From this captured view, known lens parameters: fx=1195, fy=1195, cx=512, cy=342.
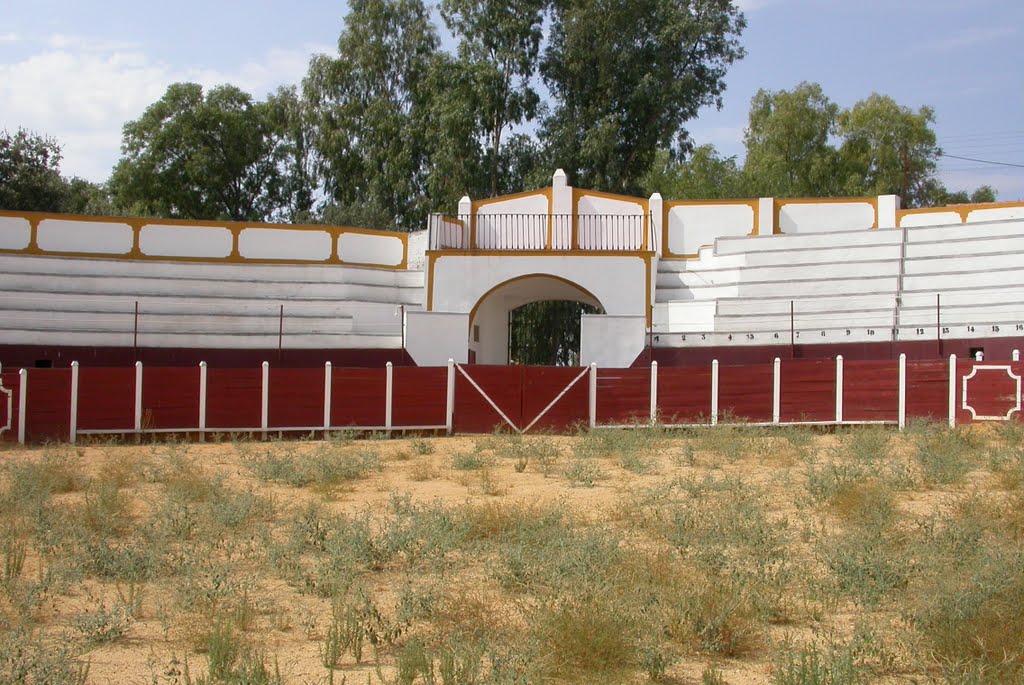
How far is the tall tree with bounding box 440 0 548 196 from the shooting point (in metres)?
40.2

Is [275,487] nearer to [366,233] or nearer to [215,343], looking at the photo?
[215,343]

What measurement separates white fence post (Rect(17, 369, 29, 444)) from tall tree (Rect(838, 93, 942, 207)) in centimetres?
4195

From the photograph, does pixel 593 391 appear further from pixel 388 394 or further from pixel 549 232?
pixel 549 232

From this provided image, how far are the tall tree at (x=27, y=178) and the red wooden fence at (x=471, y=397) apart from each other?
18589 mm

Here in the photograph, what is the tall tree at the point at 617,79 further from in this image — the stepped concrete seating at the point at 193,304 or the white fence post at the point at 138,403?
the white fence post at the point at 138,403

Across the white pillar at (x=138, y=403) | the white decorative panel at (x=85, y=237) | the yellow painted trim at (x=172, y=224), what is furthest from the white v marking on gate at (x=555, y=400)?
the white decorative panel at (x=85, y=237)

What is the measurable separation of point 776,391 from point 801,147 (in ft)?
119

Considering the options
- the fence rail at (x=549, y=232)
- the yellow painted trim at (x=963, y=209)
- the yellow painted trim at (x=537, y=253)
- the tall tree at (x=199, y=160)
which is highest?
the tall tree at (x=199, y=160)

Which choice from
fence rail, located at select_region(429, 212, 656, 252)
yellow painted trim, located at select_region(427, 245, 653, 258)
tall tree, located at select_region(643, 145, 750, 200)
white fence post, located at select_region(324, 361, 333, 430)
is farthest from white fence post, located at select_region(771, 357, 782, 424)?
tall tree, located at select_region(643, 145, 750, 200)

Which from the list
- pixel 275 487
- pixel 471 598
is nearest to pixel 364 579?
pixel 471 598

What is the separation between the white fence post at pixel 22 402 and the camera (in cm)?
2281

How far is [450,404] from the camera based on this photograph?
24141mm

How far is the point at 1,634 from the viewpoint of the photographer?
28.6 ft

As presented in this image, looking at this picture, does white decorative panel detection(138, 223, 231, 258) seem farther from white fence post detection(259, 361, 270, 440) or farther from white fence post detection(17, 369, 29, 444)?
white fence post detection(17, 369, 29, 444)
